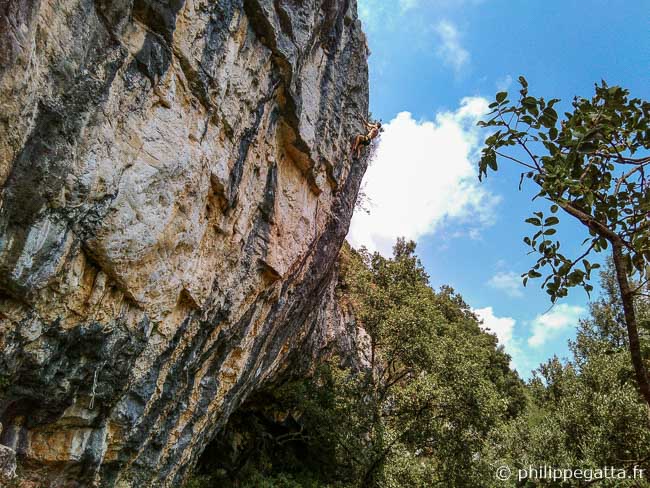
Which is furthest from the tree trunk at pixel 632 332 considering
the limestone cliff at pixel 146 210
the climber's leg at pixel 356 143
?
the climber's leg at pixel 356 143

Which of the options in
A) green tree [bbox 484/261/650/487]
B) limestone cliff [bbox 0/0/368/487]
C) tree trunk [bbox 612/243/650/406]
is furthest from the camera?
green tree [bbox 484/261/650/487]

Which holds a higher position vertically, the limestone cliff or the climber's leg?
the climber's leg

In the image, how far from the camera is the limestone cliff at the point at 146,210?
149 inches

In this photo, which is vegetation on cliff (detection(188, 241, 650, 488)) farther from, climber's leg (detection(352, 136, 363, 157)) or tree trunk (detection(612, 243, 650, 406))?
tree trunk (detection(612, 243, 650, 406))

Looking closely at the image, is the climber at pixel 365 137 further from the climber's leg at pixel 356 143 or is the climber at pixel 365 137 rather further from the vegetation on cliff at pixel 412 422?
the vegetation on cliff at pixel 412 422

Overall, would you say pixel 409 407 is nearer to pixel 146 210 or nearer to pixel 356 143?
pixel 356 143

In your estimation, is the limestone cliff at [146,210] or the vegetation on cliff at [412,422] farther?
the vegetation on cliff at [412,422]

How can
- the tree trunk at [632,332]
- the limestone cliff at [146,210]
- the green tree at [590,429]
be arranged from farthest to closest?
the green tree at [590,429] < the limestone cliff at [146,210] < the tree trunk at [632,332]

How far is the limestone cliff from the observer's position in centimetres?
379

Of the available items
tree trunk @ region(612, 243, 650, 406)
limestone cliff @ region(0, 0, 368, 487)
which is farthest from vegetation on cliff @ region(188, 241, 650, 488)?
tree trunk @ region(612, 243, 650, 406)

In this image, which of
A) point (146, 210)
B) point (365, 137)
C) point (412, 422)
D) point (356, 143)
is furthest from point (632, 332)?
point (412, 422)

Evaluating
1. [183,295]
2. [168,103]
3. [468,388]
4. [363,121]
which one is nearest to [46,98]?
[168,103]

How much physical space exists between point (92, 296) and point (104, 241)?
735mm

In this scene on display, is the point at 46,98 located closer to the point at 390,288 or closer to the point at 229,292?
the point at 229,292
